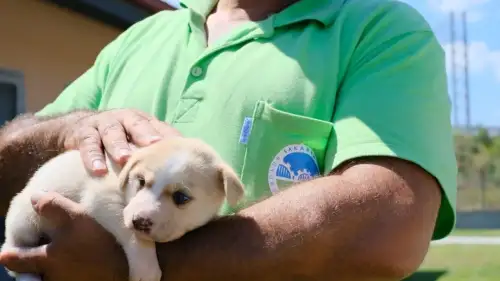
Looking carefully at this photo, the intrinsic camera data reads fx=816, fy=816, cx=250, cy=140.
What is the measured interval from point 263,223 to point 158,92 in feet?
2.76

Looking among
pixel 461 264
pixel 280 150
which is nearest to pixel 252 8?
pixel 280 150

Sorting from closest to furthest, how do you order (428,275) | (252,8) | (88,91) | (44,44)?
(252,8) < (88,91) < (44,44) < (428,275)

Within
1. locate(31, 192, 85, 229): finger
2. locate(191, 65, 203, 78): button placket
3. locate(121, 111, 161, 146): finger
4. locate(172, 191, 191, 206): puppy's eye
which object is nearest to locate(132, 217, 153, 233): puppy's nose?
locate(172, 191, 191, 206): puppy's eye

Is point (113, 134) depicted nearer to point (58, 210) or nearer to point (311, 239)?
point (58, 210)

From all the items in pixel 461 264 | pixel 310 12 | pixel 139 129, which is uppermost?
pixel 310 12

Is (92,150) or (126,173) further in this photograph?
(92,150)

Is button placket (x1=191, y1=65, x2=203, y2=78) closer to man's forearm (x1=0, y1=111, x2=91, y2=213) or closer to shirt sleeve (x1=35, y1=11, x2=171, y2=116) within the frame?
man's forearm (x1=0, y1=111, x2=91, y2=213)

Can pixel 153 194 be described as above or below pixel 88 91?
above

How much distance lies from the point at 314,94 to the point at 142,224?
0.82 metres

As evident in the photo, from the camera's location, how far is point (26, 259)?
7.54 feet

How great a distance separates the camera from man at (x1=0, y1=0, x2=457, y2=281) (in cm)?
227

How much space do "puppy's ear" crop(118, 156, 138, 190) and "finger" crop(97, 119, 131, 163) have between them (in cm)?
10

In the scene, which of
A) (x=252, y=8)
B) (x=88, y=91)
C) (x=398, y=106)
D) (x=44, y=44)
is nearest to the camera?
(x=398, y=106)

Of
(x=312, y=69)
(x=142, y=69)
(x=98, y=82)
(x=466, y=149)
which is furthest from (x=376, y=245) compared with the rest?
(x=466, y=149)
